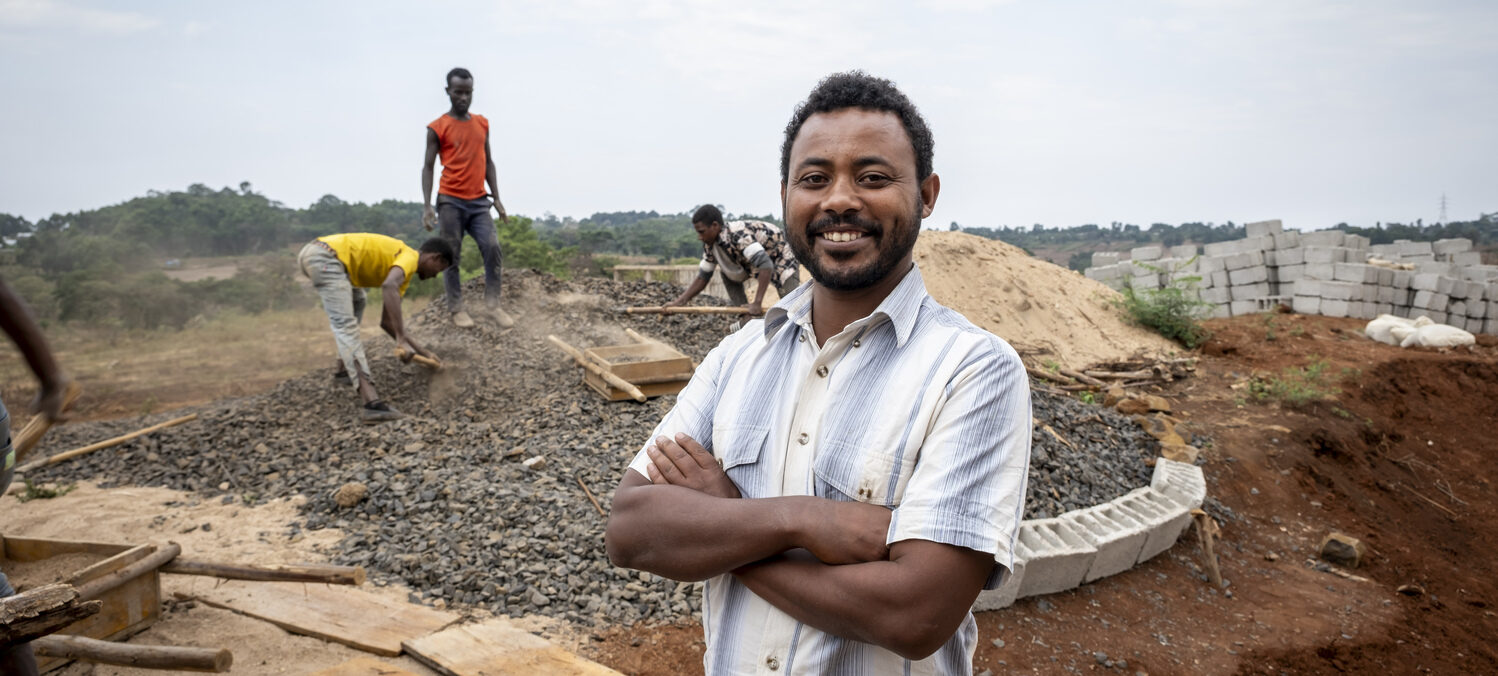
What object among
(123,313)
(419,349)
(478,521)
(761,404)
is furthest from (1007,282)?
(123,313)

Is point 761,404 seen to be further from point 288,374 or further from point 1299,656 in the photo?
point 288,374

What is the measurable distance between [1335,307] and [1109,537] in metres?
12.1

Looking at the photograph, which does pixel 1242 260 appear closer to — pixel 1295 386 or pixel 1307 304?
pixel 1307 304

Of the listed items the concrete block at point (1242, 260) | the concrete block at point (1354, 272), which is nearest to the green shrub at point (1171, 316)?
the concrete block at point (1242, 260)

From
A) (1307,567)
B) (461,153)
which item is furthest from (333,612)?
(1307,567)

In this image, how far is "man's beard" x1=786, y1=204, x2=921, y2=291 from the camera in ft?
4.31

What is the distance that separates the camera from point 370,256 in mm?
6035

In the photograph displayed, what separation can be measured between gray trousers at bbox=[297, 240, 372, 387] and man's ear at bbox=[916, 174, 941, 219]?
218 inches

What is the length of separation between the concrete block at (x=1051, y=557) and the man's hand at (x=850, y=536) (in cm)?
287

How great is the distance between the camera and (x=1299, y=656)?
11.7 feet

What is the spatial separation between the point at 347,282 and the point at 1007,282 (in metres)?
8.97

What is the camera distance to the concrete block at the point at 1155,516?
173 inches

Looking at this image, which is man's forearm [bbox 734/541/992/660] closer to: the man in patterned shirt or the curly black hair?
the curly black hair

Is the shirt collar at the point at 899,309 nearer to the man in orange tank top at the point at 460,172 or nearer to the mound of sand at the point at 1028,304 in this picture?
the man in orange tank top at the point at 460,172
